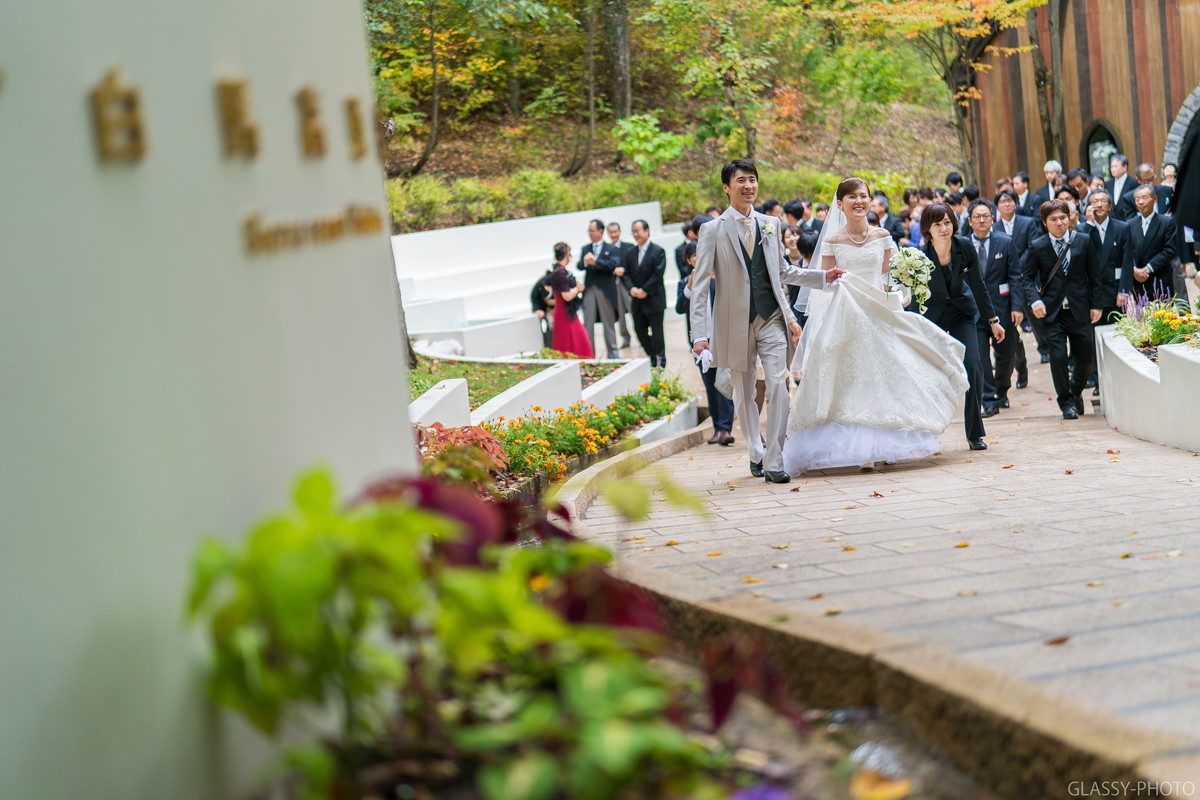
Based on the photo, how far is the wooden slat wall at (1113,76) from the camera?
894 inches

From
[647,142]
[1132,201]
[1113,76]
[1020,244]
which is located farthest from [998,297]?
[647,142]

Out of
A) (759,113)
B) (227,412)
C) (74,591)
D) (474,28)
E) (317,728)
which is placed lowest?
(317,728)

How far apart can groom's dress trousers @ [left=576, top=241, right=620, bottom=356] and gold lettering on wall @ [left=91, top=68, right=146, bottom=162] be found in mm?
16477

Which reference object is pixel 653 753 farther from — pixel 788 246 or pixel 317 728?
pixel 788 246

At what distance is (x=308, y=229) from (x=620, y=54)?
101 feet

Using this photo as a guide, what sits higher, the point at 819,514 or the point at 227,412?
the point at 227,412

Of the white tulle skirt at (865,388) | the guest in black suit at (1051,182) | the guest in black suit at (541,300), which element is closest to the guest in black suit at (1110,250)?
the white tulle skirt at (865,388)

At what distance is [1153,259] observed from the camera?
13070 mm

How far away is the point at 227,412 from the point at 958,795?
189 centimetres

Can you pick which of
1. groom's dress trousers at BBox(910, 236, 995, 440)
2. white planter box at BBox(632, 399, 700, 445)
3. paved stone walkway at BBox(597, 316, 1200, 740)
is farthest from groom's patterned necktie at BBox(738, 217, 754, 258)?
white planter box at BBox(632, 399, 700, 445)

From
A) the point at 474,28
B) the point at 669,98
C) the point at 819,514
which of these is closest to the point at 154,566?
the point at 819,514

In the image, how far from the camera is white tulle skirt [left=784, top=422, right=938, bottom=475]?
942 centimetres

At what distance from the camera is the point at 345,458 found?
121 inches

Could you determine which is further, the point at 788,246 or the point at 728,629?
the point at 788,246
